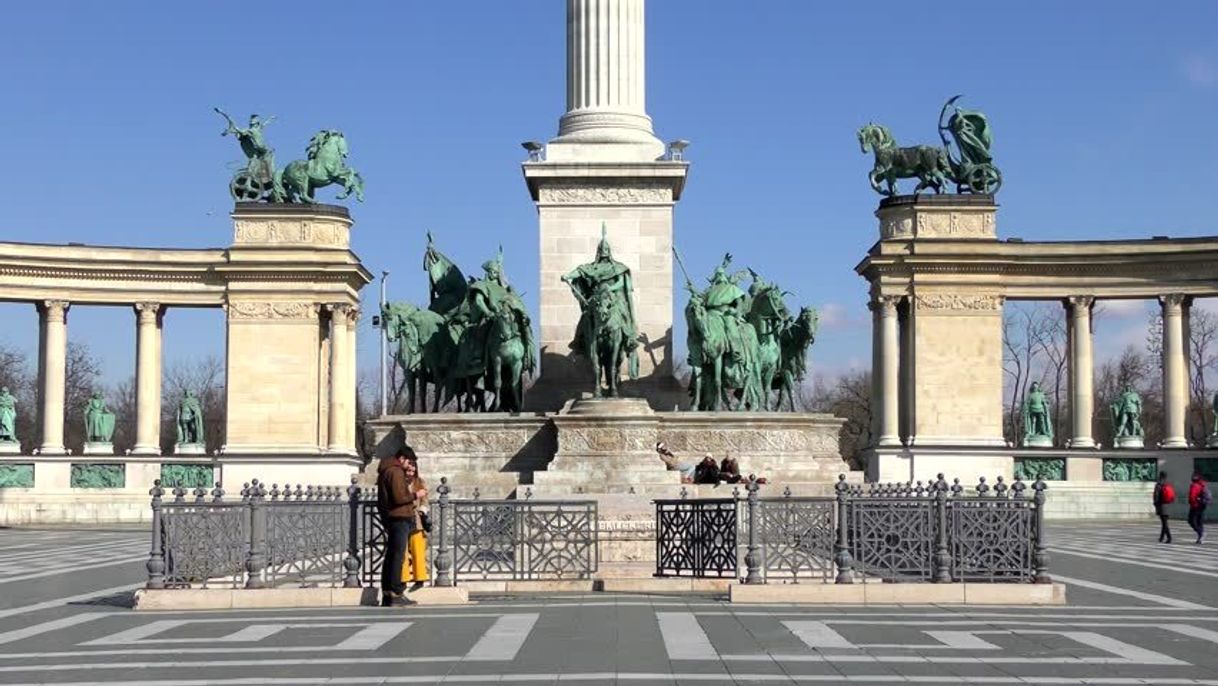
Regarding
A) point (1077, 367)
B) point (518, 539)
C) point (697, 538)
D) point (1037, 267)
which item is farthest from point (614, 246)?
point (1077, 367)

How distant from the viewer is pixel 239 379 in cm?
7469

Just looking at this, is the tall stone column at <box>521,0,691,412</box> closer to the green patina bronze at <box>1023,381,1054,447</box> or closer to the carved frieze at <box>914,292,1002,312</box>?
the carved frieze at <box>914,292,1002,312</box>

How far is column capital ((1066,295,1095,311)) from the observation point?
241 feet

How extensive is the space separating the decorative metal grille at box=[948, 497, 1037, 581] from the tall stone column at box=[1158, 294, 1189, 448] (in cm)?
5211

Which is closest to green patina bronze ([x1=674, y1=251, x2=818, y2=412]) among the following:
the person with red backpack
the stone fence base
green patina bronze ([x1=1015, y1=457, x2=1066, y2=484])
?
the person with red backpack

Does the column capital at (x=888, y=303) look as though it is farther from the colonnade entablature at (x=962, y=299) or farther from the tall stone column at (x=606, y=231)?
the tall stone column at (x=606, y=231)

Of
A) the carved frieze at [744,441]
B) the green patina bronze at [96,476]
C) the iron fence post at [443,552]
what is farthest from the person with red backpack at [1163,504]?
the green patina bronze at [96,476]

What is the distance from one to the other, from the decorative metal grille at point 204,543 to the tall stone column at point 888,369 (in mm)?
54097

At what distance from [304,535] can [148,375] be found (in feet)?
179

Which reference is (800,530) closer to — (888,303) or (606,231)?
(606,231)

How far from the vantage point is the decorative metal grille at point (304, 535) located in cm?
2225

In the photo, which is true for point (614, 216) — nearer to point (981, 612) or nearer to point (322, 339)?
point (981, 612)

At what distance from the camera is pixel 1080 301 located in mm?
73500

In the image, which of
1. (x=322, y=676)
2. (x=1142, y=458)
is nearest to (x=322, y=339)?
(x=1142, y=458)
